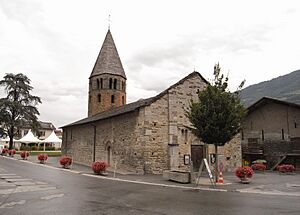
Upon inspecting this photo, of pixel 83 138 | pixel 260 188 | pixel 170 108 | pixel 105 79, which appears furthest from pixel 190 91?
pixel 105 79

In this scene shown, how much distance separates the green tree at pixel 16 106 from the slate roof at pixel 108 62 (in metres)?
16.0

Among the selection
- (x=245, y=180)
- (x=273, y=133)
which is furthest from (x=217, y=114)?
(x=273, y=133)

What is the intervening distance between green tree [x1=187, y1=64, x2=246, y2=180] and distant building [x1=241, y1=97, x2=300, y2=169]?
10836 millimetres

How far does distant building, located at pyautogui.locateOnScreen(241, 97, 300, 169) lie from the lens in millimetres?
25547

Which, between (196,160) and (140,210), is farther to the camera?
(196,160)

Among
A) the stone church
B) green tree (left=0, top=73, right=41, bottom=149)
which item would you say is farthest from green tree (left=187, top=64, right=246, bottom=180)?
green tree (left=0, top=73, right=41, bottom=149)

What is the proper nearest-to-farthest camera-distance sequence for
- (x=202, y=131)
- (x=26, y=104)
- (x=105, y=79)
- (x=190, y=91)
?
1. (x=202, y=131)
2. (x=190, y=91)
3. (x=105, y=79)
4. (x=26, y=104)

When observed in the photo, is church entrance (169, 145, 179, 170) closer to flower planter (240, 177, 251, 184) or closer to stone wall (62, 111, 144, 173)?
stone wall (62, 111, 144, 173)

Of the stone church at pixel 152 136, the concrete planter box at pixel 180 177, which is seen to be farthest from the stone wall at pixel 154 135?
the concrete planter box at pixel 180 177

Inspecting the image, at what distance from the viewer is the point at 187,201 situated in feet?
31.1

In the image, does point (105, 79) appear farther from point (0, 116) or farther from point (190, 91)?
point (0, 116)

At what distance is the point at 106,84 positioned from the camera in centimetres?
3394

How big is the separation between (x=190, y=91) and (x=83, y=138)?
12.5m

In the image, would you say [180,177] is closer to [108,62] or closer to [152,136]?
[152,136]
